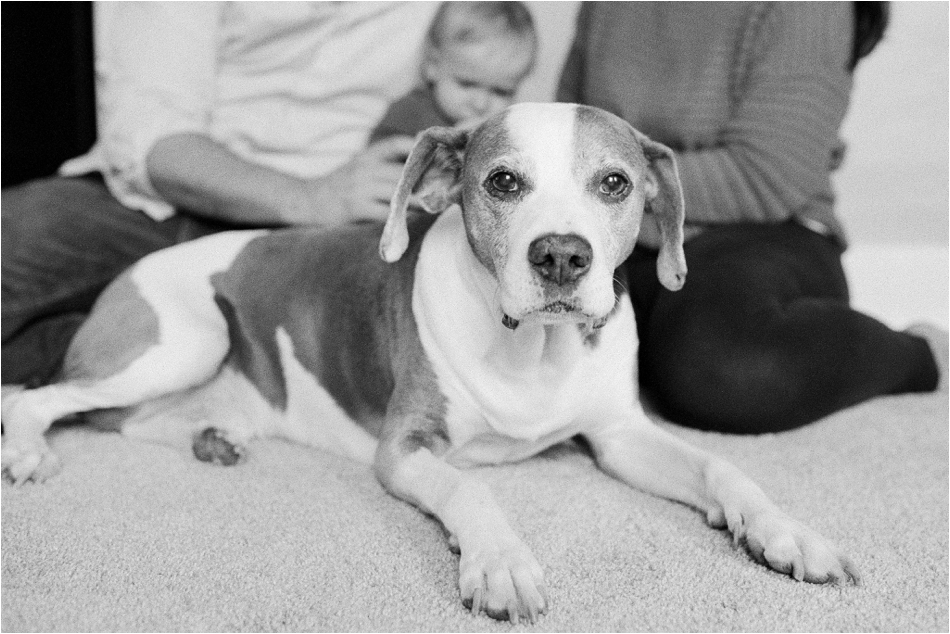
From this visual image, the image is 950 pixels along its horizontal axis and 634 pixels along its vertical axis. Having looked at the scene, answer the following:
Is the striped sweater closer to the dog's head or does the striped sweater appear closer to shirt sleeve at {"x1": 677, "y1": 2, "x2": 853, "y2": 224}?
shirt sleeve at {"x1": 677, "y1": 2, "x2": 853, "y2": 224}

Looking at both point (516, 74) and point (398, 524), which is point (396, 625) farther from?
point (516, 74)

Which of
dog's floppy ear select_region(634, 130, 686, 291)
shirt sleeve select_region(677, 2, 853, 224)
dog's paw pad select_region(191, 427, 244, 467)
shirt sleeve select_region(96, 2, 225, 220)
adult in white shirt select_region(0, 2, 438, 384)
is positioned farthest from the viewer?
shirt sleeve select_region(96, 2, 225, 220)

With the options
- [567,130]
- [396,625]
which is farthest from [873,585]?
[567,130]

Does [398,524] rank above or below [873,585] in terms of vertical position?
below

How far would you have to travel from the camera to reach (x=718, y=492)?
1.29 m

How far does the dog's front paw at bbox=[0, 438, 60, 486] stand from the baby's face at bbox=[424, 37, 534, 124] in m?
1.24

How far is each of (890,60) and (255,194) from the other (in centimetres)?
205

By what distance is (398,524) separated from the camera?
1.30 meters

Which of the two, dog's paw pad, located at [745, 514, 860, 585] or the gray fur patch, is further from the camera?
the gray fur patch

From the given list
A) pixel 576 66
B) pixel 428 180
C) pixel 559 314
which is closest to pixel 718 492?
pixel 559 314

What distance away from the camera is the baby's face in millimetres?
2127

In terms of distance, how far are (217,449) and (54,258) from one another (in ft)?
2.45

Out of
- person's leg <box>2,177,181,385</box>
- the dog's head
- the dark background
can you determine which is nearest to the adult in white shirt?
person's leg <box>2,177,181,385</box>

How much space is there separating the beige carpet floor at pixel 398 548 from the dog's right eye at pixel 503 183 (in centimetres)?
50
